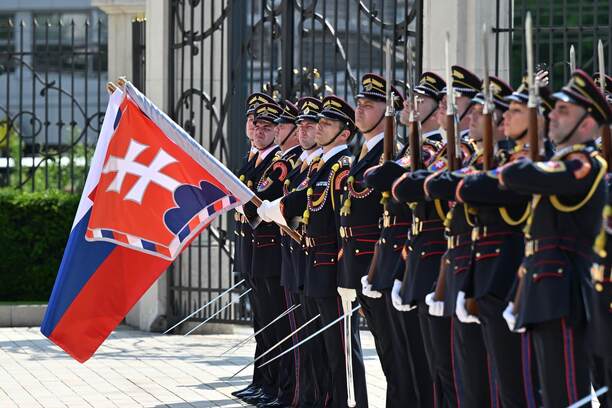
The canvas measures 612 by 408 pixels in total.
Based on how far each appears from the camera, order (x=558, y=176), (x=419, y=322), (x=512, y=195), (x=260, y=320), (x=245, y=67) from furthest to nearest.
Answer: (x=245, y=67) < (x=260, y=320) < (x=419, y=322) < (x=512, y=195) < (x=558, y=176)

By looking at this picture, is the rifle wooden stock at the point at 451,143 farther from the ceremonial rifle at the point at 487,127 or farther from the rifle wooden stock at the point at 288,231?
the rifle wooden stock at the point at 288,231

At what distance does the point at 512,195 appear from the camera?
5895 millimetres

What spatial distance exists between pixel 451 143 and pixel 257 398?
3.18 metres

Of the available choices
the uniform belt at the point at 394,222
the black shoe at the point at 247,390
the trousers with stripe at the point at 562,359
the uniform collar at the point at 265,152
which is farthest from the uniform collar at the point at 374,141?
the black shoe at the point at 247,390

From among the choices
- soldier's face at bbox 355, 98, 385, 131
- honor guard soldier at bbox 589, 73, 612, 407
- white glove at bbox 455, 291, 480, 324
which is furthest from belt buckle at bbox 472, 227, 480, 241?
soldier's face at bbox 355, 98, 385, 131

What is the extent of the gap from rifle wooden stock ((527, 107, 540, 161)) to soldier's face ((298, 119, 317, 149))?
2.67 m

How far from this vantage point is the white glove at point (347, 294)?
7.47 m

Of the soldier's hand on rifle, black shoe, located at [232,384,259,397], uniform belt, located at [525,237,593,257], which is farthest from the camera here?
black shoe, located at [232,384,259,397]

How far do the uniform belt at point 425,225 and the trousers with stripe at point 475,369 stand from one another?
539 millimetres

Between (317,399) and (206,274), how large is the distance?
468 centimetres

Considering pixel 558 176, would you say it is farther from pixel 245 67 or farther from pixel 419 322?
pixel 245 67

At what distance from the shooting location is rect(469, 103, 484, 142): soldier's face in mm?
6267

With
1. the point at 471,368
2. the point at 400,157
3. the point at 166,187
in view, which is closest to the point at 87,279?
the point at 166,187

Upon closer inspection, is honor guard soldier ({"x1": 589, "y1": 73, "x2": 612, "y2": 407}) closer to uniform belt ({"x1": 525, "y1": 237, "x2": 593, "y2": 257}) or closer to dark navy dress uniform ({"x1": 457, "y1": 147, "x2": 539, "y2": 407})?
uniform belt ({"x1": 525, "y1": 237, "x2": 593, "y2": 257})
